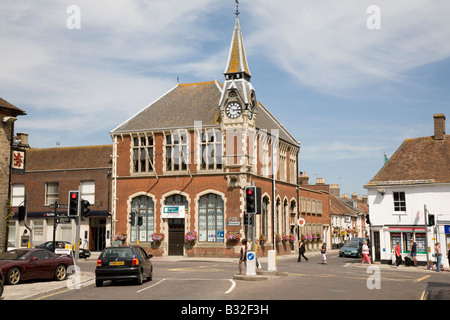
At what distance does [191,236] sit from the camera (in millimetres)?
41094

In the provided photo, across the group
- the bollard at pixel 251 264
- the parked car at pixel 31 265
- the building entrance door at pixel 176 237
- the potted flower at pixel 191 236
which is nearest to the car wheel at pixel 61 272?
the parked car at pixel 31 265

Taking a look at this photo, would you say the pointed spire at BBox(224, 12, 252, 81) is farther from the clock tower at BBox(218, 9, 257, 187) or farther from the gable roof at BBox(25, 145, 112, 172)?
the gable roof at BBox(25, 145, 112, 172)

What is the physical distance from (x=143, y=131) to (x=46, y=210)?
1306 centimetres

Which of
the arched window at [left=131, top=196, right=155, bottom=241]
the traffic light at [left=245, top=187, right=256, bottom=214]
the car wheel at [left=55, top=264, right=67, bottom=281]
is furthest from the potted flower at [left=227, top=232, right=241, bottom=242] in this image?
the car wheel at [left=55, top=264, right=67, bottom=281]

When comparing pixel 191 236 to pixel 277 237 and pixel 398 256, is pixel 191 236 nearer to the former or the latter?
pixel 277 237

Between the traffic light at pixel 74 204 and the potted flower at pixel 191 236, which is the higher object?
the traffic light at pixel 74 204

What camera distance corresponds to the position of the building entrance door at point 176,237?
42.4m

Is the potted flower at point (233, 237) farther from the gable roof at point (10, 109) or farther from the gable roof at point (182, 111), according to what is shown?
the gable roof at point (10, 109)

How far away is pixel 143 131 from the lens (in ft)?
146

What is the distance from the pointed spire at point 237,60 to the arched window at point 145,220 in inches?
508

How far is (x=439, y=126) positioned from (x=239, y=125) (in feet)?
49.9
